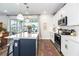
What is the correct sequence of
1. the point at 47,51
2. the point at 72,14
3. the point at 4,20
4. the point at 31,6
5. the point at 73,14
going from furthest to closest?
the point at 4,20 → the point at 31,6 → the point at 47,51 → the point at 72,14 → the point at 73,14

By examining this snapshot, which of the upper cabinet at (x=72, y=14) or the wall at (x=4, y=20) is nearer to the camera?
the upper cabinet at (x=72, y=14)

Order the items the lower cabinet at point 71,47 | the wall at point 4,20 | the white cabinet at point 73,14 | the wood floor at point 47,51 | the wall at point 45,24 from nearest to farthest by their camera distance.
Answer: the lower cabinet at point 71,47, the white cabinet at point 73,14, the wood floor at point 47,51, the wall at point 45,24, the wall at point 4,20

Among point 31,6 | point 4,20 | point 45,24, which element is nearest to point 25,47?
point 31,6

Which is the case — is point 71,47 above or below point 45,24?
below

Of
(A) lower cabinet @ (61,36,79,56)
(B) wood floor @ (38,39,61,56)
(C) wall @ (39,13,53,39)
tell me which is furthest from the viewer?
(C) wall @ (39,13,53,39)

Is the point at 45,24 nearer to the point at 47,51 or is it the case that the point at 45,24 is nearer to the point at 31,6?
the point at 31,6

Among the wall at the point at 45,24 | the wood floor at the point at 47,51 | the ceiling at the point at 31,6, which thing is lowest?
the wood floor at the point at 47,51

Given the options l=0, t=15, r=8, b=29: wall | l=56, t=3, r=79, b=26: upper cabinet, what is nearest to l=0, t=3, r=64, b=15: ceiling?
l=56, t=3, r=79, b=26: upper cabinet

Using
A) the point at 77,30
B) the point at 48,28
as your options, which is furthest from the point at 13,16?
the point at 77,30

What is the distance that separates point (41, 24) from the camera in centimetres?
1170

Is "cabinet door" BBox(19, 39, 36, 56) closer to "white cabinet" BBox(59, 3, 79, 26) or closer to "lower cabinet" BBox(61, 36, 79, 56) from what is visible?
"lower cabinet" BBox(61, 36, 79, 56)

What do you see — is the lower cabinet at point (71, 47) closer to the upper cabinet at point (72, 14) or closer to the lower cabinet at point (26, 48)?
the upper cabinet at point (72, 14)

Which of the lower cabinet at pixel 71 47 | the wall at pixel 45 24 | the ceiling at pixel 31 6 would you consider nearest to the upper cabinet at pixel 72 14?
the lower cabinet at pixel 71 47

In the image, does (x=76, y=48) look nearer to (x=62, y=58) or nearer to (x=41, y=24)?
(x=62, y=58)
